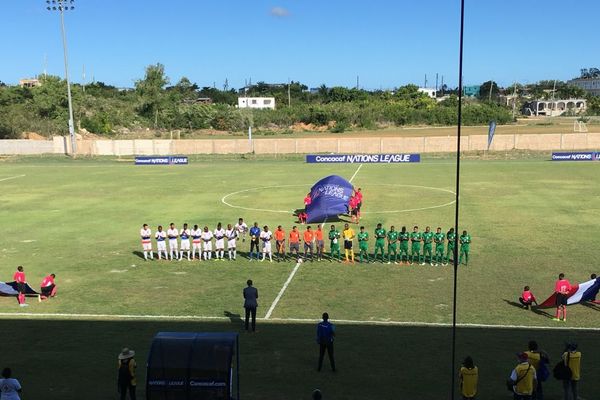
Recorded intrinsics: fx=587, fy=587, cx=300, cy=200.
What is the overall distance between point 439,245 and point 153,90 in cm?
8868

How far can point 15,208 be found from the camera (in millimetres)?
34406

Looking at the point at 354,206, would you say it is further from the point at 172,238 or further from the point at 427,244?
the point at 172,238

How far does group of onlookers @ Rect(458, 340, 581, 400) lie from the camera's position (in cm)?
962

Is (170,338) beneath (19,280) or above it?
above

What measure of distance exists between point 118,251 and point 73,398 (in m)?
13.8

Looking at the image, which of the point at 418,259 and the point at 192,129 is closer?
the point at 418,259

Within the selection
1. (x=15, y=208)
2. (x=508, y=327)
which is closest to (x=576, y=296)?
(x=508, y=327)

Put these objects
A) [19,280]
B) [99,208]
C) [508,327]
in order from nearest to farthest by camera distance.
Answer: [508,327] → [19,280] → [99,208]

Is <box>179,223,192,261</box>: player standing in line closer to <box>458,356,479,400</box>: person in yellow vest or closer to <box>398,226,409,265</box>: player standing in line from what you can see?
<box>398,226,409,265</box>: player standing in line

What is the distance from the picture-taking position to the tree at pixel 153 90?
101m

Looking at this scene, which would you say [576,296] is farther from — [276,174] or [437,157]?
[437,157]

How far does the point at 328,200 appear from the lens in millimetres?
27500

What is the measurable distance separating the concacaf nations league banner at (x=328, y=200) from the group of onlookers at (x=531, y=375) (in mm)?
17021

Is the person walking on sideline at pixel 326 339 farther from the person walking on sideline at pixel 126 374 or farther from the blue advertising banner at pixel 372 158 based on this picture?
the blue advertising banner at pixel 372 158
